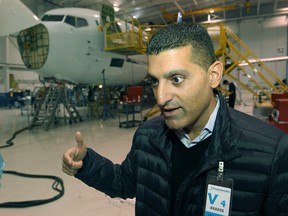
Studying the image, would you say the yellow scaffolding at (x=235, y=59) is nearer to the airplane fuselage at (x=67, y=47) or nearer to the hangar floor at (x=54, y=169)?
the airplane fuselage at (x=67, y=47)

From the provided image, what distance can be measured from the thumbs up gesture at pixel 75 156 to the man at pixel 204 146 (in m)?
0.49

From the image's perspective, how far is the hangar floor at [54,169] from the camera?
322cm

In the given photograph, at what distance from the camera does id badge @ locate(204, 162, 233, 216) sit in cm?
123

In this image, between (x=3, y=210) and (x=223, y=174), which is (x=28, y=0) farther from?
(x=223, y=174)

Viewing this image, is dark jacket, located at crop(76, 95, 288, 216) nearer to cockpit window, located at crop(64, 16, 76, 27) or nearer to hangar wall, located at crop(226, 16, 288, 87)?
cockpit window, located at crop(64, 16, 76, 27)

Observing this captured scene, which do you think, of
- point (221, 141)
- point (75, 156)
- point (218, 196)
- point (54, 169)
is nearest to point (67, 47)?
point (54, 169)

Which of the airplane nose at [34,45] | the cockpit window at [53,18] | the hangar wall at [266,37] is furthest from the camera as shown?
the hangar wall at [266,37]

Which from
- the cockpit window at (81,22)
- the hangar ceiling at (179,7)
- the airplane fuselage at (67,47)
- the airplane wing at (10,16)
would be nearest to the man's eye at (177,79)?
the airplane wing at (10,16)

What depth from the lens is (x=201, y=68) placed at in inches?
50.4

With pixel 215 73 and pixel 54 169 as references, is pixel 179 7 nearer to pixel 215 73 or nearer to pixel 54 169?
pixel 54 169

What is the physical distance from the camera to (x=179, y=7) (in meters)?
20.3

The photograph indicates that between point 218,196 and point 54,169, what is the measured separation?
4126 millimetres

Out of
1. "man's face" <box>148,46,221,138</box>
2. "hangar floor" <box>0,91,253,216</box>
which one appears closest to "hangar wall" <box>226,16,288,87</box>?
"hangar floor" <box>0,91,253,216</box>

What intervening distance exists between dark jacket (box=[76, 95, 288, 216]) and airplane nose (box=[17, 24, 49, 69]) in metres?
7.83
